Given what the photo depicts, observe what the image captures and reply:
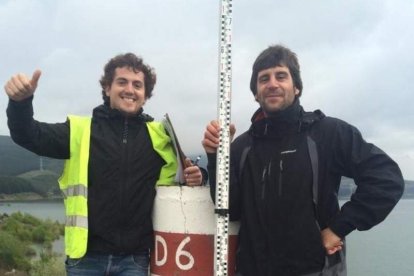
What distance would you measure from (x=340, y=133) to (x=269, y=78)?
0.66 metres

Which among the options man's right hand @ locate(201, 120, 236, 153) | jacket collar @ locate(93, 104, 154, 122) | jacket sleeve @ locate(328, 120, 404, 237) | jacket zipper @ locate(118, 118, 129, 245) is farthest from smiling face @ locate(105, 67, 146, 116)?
jacket sleeve @ locate(328, 120, 404, 237)

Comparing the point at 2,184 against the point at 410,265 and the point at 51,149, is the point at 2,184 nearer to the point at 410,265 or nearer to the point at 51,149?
the point at 410,265

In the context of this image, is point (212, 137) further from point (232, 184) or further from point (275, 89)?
point (275, 89)

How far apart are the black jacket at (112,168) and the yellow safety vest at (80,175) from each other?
0.05 m

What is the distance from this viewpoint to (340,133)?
3607mm

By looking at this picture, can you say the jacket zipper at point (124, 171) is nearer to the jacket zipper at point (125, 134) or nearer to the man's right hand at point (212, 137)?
the jacket zipper at point (125, 134)

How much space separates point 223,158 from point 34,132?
1420mm

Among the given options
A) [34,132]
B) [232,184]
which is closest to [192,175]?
[232,184]

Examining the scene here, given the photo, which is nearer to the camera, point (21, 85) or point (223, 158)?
point (21, 85)

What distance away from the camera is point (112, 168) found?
3.84 metres

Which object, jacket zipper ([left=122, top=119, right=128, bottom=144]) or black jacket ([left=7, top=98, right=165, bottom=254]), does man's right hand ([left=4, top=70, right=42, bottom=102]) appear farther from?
jacket zipper ([left=122, top=119, right=128, bottom=144])

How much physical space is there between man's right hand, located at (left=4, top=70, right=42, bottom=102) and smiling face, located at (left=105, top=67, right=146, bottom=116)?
671 mm

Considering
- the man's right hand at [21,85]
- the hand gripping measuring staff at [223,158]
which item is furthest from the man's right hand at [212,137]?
the man's right hand at [21,85]

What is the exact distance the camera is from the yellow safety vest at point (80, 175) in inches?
147
